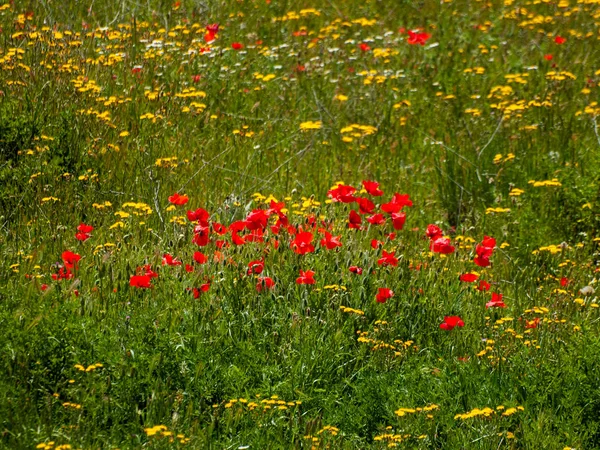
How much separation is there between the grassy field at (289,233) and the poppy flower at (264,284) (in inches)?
2.3

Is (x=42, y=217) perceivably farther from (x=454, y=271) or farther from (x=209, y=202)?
(x=454, y=271)

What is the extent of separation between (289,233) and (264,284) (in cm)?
43

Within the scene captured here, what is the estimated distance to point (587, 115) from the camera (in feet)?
22.3

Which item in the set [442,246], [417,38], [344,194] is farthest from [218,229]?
[417,38]

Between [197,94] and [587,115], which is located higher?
[197,94]

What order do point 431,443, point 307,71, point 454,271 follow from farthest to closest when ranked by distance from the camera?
point 307,71, point 454,271, point 431,443

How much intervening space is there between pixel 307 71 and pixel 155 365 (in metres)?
4.27

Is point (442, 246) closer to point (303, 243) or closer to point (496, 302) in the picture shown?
point (496, 302)

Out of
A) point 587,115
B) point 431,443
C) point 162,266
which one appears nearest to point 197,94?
point 162,266

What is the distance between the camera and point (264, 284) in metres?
4.05

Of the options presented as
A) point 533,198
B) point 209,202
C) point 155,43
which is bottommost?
point 533,198

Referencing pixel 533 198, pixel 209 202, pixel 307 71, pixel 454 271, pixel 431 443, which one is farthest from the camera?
pixel 307 71

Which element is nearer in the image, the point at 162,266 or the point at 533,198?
the point at 162,266

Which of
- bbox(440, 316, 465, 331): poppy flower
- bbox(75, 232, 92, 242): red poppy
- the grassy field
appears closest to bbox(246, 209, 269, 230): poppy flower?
the grassy field
